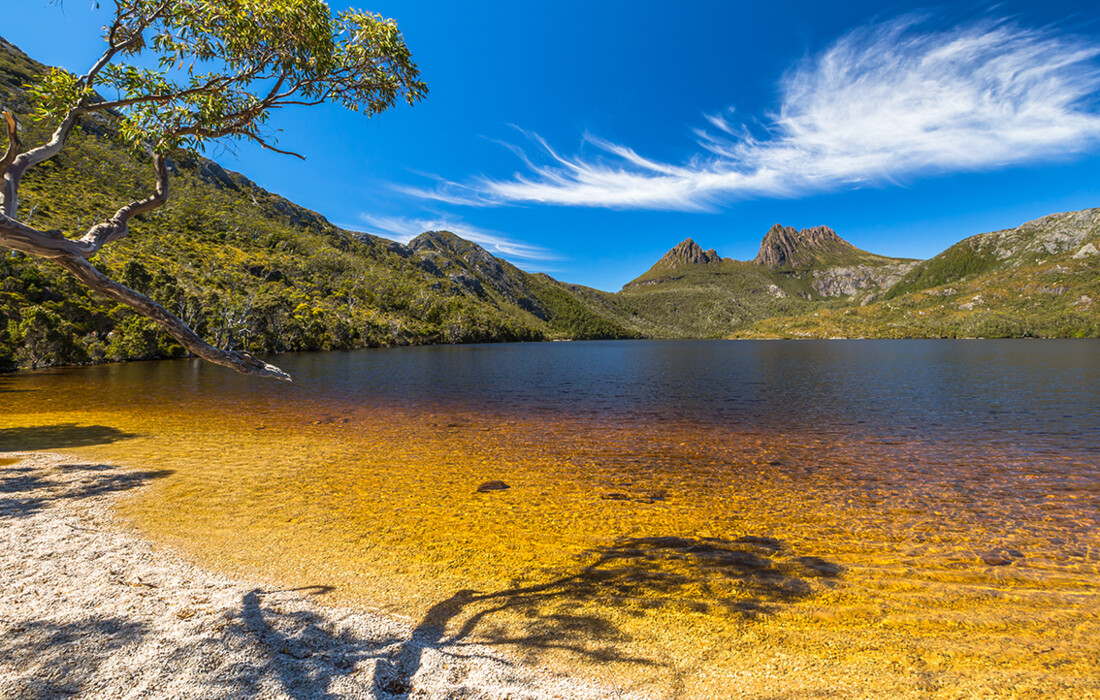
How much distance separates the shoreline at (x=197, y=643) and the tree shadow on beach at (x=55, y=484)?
404 centimetres

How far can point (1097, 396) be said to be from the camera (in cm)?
3888

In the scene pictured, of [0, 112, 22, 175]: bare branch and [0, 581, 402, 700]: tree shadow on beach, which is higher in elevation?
[0, 112, 22, 175]: bare branch

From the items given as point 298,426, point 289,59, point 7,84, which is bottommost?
point 298,426

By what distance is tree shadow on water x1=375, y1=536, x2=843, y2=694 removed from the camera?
24.6ft

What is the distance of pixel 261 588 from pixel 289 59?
10.8 meters

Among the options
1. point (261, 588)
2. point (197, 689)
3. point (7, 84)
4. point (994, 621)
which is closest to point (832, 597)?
point (994, 621)

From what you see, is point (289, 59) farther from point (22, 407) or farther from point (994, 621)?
point (22, 407)

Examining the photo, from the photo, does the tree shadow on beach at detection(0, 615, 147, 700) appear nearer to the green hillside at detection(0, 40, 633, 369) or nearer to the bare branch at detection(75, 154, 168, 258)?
the bare branch at detection(75, 154, 168, 258)

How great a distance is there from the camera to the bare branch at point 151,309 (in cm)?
548

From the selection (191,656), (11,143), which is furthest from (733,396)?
(11,143)

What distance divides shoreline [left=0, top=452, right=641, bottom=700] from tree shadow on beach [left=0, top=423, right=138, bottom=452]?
15.0m

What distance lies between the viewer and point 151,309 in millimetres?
5906

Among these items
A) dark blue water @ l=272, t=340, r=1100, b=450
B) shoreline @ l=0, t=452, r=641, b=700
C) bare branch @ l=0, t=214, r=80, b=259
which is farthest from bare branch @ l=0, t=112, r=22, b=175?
dark blue water @ l=272, t=340, r=1100, b=450

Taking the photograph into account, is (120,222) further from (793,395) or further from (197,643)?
(793,395)
